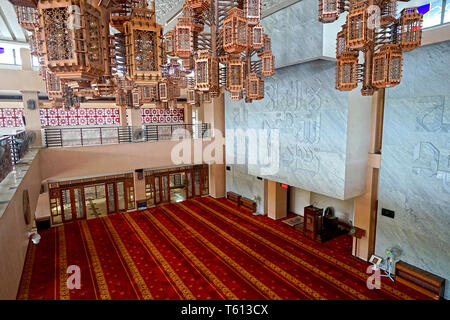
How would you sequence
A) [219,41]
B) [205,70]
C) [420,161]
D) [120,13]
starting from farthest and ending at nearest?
[420,161], [219,41], [205,70], [120,13]

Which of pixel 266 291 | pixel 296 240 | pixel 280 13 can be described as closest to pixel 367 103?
pixel 280 13

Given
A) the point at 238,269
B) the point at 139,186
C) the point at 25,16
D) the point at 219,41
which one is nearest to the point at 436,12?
the point at 219,41

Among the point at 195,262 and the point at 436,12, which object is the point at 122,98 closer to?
the point at 195,262

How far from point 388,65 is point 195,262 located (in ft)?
20.9

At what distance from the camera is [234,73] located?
15.6 ft

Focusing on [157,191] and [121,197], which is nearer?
[157,191]

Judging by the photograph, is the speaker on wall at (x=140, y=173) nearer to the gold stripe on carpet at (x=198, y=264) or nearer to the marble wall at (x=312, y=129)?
the gold stripe on carpet at (x=198, y=264)

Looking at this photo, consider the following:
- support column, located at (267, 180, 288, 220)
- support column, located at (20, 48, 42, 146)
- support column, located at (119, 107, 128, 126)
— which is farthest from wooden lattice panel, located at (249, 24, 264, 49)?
support column, located at (119, 107, 128, 126)

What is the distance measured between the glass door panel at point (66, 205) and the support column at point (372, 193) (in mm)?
10603

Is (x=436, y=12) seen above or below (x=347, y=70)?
above

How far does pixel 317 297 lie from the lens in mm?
6039

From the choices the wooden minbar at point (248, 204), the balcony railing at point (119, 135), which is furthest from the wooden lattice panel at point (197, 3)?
the wooden minbar at point (248, 204)

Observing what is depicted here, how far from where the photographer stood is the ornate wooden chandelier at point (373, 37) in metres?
3.39

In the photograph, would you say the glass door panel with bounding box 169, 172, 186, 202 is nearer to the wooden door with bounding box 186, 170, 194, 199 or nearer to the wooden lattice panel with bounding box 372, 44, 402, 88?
the wooden door with bounding box 186, 170, 194, 199
